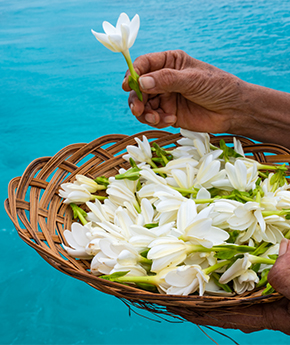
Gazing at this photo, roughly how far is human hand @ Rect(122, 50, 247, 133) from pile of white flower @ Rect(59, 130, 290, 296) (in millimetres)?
69

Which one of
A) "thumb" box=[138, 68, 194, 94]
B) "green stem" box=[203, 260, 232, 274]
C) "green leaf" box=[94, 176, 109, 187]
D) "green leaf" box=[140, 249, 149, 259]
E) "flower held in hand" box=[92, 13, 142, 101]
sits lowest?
"green stem" box=[203, 260, 232, 274]

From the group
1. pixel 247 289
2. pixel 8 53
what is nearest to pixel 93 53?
pixel 8 53

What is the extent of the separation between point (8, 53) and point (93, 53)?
2.38 ft

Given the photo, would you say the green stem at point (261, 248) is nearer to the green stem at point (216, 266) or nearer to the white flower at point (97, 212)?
the green stem at point (216, 266)

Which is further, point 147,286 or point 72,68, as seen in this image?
point 72,68

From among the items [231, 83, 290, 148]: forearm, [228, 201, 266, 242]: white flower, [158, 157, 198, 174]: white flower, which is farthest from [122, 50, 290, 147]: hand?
[228, 201, 266, 242]: white flower

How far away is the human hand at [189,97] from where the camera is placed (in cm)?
79

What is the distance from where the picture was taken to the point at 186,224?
583 mm

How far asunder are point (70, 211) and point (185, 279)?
0.36 metres

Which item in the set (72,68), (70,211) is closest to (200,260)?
(70,211)

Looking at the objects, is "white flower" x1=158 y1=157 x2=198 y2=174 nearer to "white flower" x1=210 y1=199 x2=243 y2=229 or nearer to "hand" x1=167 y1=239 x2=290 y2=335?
"white flower" x1=210 y1=199 x2=243 y2=229

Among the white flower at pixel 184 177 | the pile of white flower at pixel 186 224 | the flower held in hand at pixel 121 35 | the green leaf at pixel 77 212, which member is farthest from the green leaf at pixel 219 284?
Result: the flower held in hand at pixel 121 35

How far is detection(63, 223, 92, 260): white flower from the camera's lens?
673mm

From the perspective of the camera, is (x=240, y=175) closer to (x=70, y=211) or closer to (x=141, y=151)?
(x=141, y=151)
